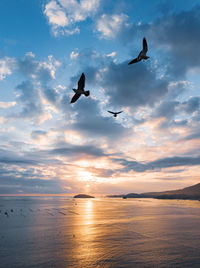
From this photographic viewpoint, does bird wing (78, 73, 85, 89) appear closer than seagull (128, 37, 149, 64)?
No

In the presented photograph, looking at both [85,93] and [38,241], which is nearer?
[85,93]

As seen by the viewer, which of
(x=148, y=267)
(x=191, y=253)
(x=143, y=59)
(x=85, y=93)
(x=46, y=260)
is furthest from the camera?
(x=191, y=253)

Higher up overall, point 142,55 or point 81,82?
point 142,55

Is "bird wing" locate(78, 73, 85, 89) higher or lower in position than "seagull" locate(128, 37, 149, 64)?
lower

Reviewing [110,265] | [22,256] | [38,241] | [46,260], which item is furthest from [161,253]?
[38,241]

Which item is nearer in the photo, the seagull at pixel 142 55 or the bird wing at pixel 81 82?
the seagull at pixel 142 55

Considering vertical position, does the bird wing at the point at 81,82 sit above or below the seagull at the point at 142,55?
below

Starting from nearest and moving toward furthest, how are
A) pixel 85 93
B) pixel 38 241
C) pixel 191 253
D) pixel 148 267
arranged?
1. pixel 85 93
2. pixel 148 267
3. pixel 191 253
4. pixel 38 241

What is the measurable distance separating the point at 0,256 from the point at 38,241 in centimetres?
943

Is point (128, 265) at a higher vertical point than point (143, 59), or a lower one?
lower

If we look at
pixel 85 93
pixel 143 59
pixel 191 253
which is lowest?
pixel 191 253

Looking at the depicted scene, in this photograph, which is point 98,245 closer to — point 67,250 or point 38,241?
point 67,250

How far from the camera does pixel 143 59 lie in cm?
1627

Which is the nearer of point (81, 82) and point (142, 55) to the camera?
point (142, 55)
